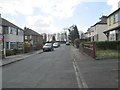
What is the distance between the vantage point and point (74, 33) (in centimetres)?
Result: 13012

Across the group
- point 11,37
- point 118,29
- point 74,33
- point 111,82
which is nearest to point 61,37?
point 74,33

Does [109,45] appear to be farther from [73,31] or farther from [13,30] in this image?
[73,31]

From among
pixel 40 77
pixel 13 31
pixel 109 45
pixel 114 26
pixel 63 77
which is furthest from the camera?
pixel 13 31

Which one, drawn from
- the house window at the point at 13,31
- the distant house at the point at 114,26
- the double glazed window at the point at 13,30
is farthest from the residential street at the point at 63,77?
the house window at the point at 13,31

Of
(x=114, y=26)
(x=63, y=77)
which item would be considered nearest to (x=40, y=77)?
(x=63, y=77)

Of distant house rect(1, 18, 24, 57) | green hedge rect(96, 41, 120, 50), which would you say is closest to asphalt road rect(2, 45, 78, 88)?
green hedge rect(96, 41, 120, 50)

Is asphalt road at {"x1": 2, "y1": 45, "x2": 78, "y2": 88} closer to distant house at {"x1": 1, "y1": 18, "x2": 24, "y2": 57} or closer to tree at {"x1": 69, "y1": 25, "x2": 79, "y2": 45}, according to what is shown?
distant house at {"x1": 1, "y1": 18, "x2": 24, "y2": 57}

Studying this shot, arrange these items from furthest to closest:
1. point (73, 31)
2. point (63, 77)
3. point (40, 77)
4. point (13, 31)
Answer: point (73, 31)
point (13, 31)
point (40, 77)
point (63, 77)

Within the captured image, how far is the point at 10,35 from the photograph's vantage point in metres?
57.2

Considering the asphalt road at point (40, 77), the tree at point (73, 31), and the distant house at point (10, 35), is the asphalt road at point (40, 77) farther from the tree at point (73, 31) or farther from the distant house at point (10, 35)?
the tree at point (73, 31)

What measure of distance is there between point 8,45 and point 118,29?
23458 mm

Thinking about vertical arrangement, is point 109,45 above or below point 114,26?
below

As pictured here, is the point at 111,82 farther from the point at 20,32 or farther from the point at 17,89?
the point at 20,32

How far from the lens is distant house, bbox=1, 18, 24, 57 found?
54047 millimetres
